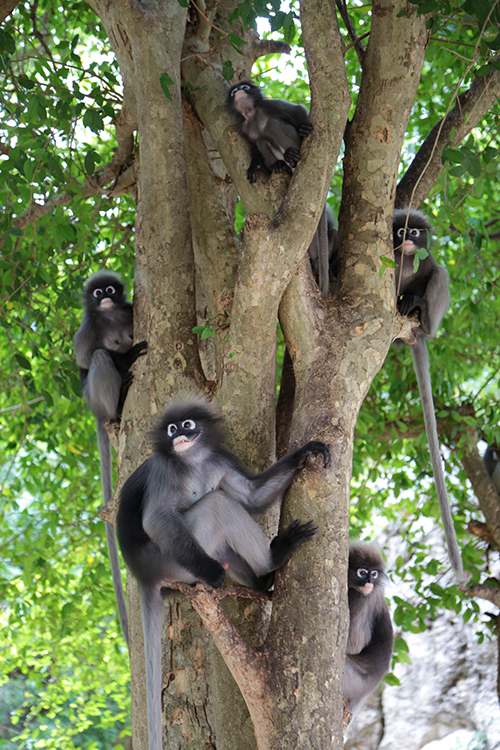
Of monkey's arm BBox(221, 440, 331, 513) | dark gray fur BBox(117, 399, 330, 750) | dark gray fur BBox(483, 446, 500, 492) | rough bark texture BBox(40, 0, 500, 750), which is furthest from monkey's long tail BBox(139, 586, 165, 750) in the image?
dark gray fur BBox(483, 446, 500, 492)

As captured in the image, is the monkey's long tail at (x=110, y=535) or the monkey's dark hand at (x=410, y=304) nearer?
the monkey's long tail at (x=110, y=535)

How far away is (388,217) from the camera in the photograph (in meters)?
2.65

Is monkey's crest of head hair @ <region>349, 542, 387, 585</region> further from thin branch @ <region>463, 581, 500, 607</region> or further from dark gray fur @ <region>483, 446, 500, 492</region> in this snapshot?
dark gray fur @ <region>483, 446, 500, 492</region>

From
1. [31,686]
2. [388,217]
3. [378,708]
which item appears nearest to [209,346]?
[388,217]

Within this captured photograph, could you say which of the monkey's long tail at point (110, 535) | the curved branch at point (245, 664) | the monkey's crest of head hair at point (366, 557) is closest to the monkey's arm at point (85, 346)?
the monkey's long tail at point (110, 535)

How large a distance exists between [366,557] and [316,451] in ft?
4.54

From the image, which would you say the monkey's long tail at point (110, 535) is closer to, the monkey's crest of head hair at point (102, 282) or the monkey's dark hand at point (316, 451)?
the monkey's crest of head hair at point (102, 282)

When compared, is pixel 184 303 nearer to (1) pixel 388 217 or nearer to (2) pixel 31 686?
(1) pixel 388 217

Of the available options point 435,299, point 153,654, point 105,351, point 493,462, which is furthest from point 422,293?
point 493,462

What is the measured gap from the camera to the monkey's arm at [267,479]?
6.86 feet

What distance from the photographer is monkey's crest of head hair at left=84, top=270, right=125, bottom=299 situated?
431cm

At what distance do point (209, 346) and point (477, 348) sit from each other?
3.10m

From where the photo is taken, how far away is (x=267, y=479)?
224cm

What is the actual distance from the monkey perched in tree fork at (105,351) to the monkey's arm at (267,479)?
1306 mm
